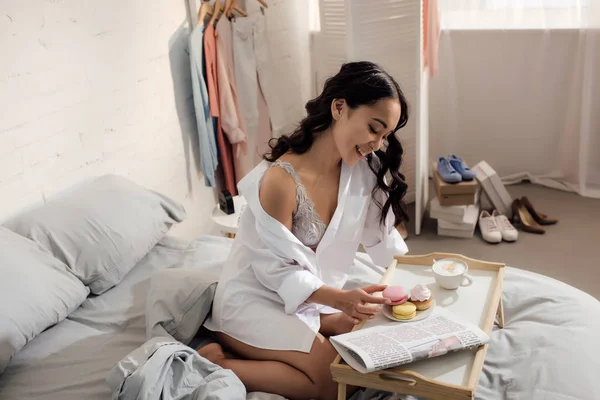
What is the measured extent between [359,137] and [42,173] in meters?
0.99

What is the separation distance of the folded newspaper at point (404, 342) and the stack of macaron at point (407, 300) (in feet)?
0.13

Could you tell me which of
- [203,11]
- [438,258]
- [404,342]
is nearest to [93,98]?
[203,11]

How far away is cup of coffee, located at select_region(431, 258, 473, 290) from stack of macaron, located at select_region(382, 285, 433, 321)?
77mm

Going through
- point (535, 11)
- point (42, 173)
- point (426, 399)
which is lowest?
point (426, 399)

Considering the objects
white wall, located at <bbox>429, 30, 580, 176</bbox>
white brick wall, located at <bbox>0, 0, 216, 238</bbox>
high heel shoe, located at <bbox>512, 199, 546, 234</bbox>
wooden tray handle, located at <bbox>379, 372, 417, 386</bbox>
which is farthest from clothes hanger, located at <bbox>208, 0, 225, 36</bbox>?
wooden tray handle, located at <bbox>379, 372, 417, 386</bbox>

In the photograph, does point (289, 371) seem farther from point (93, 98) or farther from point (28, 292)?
point (93, 98)

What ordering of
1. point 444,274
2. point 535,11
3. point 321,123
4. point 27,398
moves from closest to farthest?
point 27,398 < point 444,274 < point 321,123 < point 535,11

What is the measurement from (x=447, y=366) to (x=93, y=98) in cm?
149

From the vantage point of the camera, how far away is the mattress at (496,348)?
1371 mm

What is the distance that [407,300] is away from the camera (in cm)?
148

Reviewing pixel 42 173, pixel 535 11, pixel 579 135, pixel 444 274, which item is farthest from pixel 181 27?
pixel 579 135

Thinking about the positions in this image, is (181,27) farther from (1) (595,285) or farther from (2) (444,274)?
(1) (595,285)

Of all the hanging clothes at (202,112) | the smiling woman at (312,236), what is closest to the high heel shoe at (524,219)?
the smiling woman at (312,236)

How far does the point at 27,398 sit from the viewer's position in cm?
142
